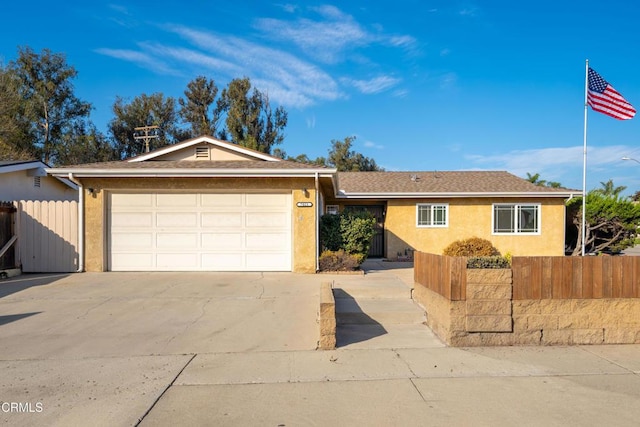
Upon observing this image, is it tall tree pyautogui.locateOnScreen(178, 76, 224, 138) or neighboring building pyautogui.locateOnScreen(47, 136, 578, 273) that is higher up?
tall tree pyautogui.locateOnScreen(178, 76, 224, 138)

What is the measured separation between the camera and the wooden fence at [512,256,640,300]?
5.90 m

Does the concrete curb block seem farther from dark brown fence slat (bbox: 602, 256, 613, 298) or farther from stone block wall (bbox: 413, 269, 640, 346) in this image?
dark brown fence slat (bbox: 602, 256, 613, 298)

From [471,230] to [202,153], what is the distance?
10.6 m

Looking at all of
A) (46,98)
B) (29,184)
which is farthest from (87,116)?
(29,184)

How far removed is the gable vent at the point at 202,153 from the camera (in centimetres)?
1374

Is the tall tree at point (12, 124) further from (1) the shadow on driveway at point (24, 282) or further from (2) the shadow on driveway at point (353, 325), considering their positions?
(2) the shadow on driveway at point (353, 325)

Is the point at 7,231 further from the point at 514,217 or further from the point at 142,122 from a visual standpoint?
the point at 142,122

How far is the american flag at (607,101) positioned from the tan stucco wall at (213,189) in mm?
10482

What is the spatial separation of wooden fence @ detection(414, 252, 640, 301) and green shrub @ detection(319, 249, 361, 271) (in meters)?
5.34

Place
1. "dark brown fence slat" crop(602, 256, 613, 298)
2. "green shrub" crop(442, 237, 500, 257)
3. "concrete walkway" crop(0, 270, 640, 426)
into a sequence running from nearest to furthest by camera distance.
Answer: "concrete walkway" crop(0, 270, 640, 426) < "dark brown fence slat" crop(602, 256, 613, 298) < "green shrub" crop(442, 237, 500, 257)

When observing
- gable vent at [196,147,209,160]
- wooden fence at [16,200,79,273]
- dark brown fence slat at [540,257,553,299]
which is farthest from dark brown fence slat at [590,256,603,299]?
wooden fence at [16,200,79,273]

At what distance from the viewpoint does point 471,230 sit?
16375mm

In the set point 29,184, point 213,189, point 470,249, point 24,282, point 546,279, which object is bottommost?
point 24,282

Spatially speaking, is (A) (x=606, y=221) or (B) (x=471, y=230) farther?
(B) (x=471, y=230)
